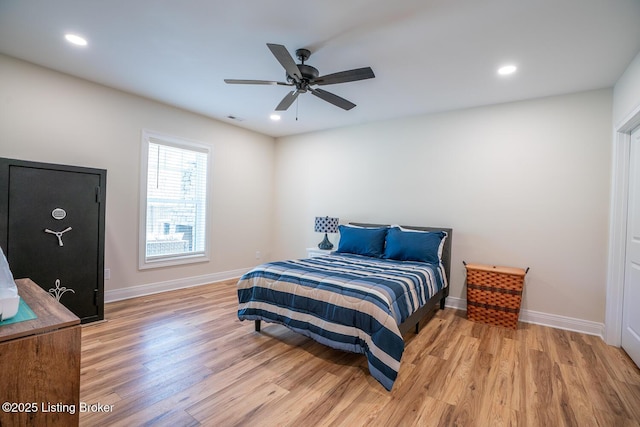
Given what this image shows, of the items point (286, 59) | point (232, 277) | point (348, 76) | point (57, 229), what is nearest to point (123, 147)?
point (57, 229)

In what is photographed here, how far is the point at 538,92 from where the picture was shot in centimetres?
333

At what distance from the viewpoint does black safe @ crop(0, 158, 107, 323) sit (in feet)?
8.86

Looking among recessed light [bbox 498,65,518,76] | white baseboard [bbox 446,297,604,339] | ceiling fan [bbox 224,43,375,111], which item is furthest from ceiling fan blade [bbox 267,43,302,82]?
white baseboard [bbox 446,297,604,339]

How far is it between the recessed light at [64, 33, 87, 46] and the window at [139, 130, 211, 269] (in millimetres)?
1410

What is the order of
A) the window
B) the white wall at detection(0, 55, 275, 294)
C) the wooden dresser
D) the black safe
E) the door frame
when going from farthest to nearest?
the window
the white wall at detection(0, 55, 275, 294)
the door frame
the black safe
the wooden dresser

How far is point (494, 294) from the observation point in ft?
10.9

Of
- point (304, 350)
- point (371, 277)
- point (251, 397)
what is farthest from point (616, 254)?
point (251, 397)

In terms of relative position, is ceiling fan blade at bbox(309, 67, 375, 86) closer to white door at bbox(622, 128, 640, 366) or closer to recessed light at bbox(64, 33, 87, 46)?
recessed light at bbox(64, 33, 87, 46)

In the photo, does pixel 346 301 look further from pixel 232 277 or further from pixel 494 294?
pixel 232 277

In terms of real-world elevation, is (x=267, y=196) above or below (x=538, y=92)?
below

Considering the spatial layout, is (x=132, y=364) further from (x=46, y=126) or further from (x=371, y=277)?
(x=46, y=126)

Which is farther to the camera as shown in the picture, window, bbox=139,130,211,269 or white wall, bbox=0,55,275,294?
window, bbox=139,130,211,269

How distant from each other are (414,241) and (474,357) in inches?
55.3

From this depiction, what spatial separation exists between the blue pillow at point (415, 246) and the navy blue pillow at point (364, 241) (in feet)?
0.55
